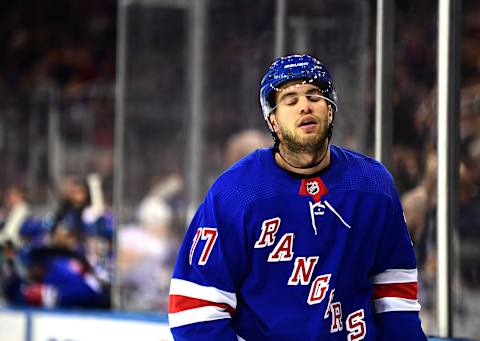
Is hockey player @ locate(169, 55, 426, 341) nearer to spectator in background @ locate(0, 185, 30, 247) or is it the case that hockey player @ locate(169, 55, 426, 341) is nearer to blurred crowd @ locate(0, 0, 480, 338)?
blurred crowd @ locate(0, 0, 480, 338)

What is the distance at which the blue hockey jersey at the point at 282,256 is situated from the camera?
238 cm

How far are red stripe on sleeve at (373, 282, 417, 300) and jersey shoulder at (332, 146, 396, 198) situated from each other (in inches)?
8.1

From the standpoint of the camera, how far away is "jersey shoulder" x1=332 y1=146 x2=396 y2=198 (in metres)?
2.45

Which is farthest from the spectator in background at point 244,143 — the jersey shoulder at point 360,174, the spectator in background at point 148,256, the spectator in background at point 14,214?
the spectator in background at point 14,214

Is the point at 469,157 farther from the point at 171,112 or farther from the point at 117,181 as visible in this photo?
the point at 117,181

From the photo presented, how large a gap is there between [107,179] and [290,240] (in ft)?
13.2

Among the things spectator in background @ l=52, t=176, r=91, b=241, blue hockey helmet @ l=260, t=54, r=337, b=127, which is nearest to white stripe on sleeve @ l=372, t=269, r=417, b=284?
blue hockey helmet @ l=260, t=54, r=337, b=127

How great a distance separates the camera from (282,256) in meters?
2.39

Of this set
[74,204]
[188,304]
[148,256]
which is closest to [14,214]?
[74,204]

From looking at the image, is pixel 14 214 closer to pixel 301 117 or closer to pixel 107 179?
pixel 107 179

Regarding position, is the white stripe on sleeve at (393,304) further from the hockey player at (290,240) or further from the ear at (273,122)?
the ear at (273,122)

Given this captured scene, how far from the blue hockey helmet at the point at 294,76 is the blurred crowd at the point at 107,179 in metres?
1.13

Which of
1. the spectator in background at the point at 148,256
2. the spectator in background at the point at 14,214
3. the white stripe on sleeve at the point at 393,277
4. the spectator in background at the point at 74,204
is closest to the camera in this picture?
the white stripe on sleeve at the point at 393,277

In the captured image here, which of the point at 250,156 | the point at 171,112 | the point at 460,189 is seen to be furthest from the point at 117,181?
the point at 250,156
